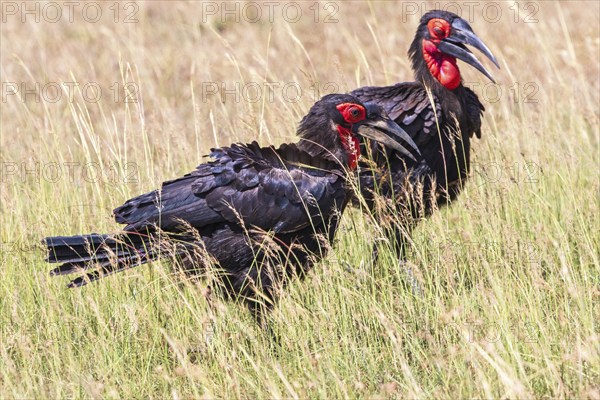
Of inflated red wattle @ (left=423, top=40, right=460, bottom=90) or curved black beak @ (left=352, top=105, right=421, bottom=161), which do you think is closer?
curved black beak @ (left=352, top=105, right=421, bottom=161)

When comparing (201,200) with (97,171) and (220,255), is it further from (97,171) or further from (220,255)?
Answer: (97,171)

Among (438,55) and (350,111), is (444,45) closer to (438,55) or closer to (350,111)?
(438,55)

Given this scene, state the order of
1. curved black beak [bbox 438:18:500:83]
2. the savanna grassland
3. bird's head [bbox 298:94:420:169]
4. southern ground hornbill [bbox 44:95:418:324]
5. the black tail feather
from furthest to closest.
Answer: curved black beak [bbox 438:18:500:83]
bird's head [bbox 298:94:420:169]
southern ground hornbill [bbox 44:95:418:324]
the black tail feather
the savanna grassland

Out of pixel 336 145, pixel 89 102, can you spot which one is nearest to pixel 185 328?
pixel 336 145

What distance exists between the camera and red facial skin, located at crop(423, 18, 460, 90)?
18.2 feet

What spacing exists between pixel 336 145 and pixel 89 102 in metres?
4.65

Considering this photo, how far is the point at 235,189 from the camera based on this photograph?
15.3ft

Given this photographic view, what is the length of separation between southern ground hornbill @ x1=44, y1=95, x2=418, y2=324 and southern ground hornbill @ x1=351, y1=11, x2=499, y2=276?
22.0 inches

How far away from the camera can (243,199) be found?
464cm

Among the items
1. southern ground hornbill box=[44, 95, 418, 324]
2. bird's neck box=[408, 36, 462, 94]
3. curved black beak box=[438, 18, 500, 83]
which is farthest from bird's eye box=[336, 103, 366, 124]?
curved black beak box=[438, 18, 500, 83]

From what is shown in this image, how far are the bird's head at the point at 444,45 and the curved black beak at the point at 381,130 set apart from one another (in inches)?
28.2

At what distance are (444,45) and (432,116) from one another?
46 cm

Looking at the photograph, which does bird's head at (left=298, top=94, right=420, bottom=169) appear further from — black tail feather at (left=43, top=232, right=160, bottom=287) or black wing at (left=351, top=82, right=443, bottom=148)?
black tail feather at (left=43, top=232, right=160, bottom=287)

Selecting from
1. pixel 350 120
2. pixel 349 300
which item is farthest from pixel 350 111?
pixel 349 300
